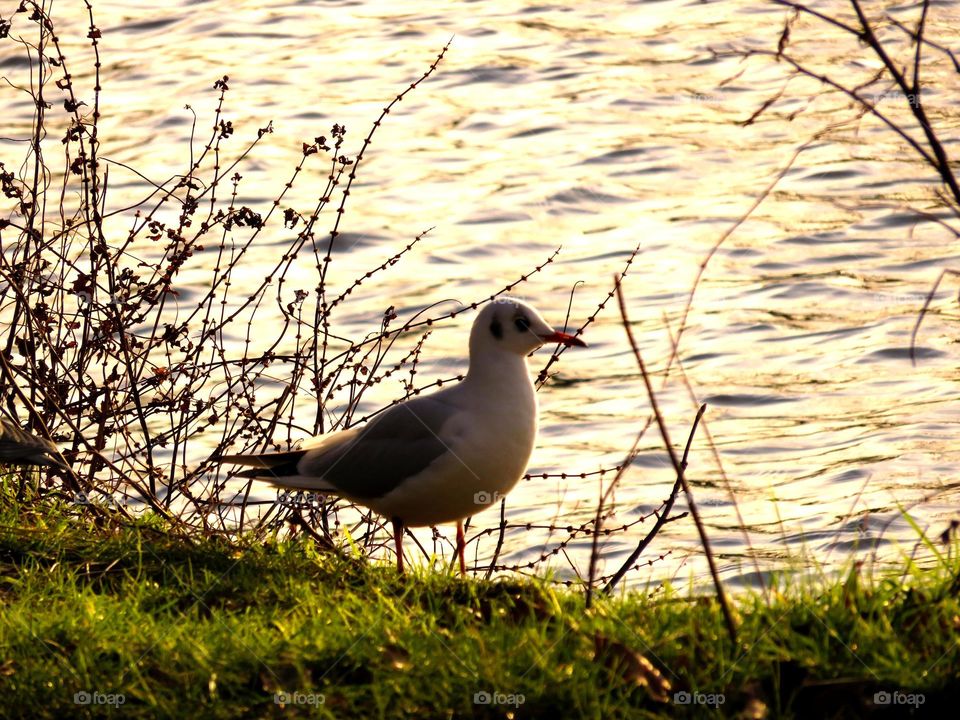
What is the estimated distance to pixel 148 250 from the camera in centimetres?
1483

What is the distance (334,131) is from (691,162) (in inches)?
377

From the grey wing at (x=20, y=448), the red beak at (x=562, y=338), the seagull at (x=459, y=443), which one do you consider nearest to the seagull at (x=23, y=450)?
the grey wing at (x=20, y=448)

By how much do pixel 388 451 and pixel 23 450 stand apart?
1.66 meters

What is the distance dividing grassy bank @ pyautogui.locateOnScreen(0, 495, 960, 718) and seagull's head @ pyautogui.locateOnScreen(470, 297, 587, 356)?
1059 millimetres

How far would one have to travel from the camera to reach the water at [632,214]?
10.4m

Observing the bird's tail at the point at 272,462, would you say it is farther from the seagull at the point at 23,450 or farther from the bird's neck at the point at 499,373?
the bird's neck at the point at 499,373

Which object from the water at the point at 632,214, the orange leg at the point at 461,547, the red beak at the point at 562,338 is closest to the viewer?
the orange leg at the point at 461,547

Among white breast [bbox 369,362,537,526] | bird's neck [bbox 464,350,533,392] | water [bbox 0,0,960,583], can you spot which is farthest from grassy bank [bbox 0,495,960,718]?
water [bbox 0,0,960,583]

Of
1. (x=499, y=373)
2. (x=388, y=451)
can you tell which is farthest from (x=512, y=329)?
(x=388, y=451)

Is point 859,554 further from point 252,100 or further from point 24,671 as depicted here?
point 252,100

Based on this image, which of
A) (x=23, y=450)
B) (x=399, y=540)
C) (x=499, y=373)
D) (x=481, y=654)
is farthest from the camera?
(x=23, y=450)

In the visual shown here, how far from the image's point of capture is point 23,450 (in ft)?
21.7

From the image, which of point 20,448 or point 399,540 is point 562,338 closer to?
point 399,540

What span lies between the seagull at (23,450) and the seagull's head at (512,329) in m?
1.98
